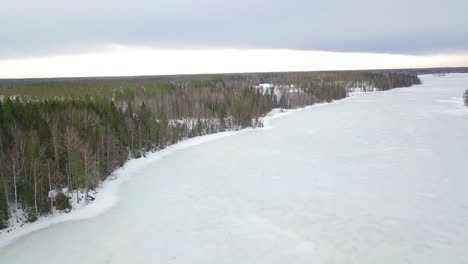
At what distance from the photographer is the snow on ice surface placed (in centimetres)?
1404

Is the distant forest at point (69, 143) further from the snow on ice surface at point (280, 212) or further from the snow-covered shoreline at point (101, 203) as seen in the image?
the snow on ice surface at point (280, 212)

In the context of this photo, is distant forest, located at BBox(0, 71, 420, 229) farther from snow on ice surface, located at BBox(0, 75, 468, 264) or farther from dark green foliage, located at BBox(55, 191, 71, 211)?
snow on ice surface, located at BBox(0, 75, 468, 264)

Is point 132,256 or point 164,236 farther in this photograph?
point 164,236

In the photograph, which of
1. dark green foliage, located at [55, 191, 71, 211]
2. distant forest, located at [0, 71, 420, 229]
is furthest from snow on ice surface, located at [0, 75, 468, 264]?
distant forest, located at [0, 71, 420, 229]

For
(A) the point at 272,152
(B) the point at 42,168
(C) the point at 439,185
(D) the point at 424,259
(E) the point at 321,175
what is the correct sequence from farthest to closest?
1. (A) the point at 272,152
2. (E) the point at 321,175
3. (C) the point at 439,185
4. (B) the point at 42,168
5. (D) the point at 424,259

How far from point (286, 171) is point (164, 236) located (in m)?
12.7

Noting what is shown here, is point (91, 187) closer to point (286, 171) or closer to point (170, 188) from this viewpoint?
point (170, 188)

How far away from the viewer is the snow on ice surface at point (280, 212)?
14.0 m

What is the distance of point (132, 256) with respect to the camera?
45.8 feet

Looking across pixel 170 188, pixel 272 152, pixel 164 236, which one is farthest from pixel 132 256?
pixel 272 152

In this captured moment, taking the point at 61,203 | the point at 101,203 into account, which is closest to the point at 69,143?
the point at 61,203

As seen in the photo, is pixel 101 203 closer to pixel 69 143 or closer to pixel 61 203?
pixel 61 203

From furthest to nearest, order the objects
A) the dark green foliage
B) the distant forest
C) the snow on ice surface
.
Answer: the dark green foliage, the distant forest, the snow on ice surface

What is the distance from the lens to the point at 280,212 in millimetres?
18078
